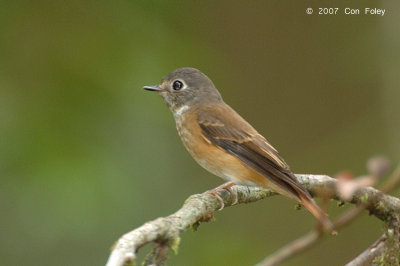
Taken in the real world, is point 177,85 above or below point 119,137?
above

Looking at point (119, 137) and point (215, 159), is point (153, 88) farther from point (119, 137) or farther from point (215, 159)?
point (215, 159)

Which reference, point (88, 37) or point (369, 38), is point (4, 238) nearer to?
point (88, 37)

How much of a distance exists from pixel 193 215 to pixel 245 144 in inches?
57.9

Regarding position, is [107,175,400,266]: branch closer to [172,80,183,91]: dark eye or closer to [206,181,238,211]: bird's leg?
[206,181,238,211]: bird's leg

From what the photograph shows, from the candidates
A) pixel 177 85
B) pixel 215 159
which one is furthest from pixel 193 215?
pixel 177 85

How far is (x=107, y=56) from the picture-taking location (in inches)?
215

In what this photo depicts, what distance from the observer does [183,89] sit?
18.1 ft

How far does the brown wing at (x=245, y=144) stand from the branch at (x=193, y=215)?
0.19 meters

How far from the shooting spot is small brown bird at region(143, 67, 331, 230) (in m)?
4.13

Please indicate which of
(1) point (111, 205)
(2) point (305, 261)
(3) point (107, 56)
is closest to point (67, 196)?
(1) point (111, 205)

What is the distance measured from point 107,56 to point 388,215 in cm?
285

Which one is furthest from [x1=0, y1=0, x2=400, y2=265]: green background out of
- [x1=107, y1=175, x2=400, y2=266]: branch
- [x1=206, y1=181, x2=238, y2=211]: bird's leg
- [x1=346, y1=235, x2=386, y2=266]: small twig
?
[x1=346, y1=235, x2=386, y2=266]: small twig

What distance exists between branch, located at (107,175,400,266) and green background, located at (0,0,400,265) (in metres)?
1.53

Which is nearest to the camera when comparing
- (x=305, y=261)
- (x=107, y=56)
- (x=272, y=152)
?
(x=272, y=152)
